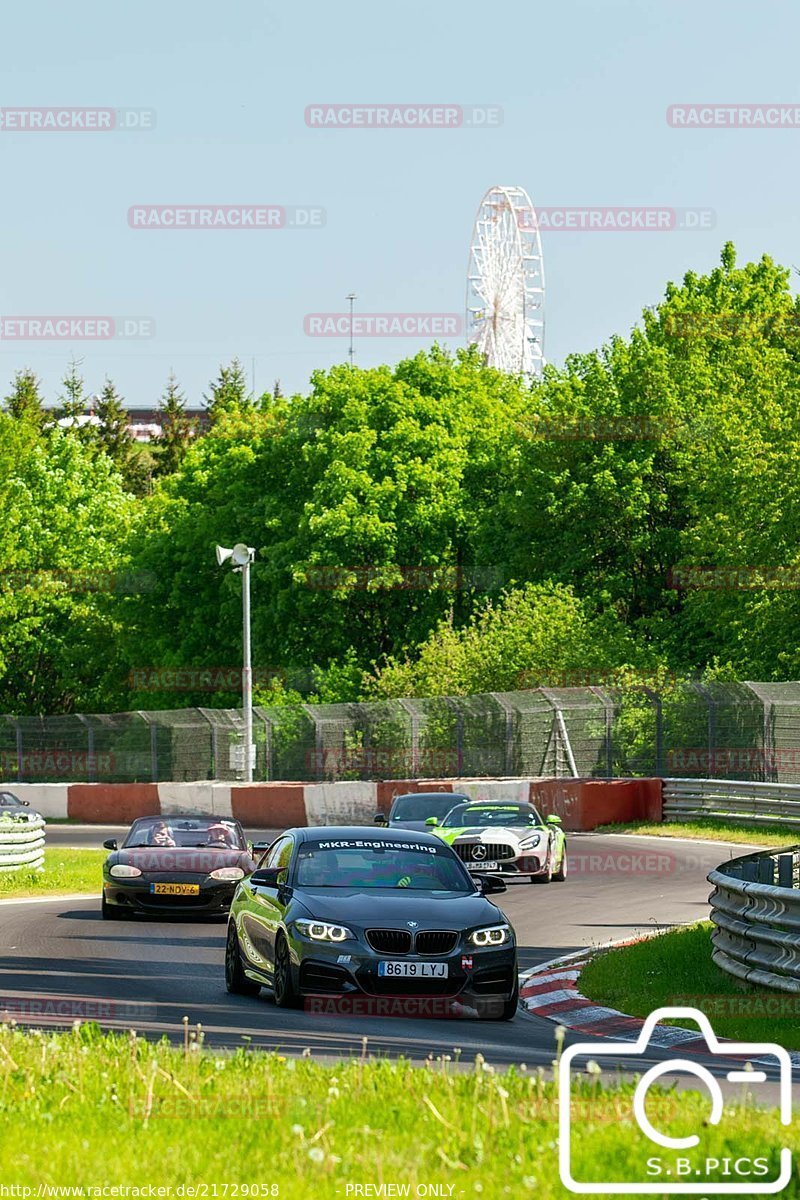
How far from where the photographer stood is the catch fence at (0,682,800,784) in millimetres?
37688

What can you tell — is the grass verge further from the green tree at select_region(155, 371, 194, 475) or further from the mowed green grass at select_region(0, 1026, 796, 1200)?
the green tree at select_region(155, 371, 194, 475)

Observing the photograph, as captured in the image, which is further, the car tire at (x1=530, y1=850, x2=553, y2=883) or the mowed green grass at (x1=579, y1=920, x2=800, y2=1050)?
the car tire at (x1=530, y1=850, x2=553, y2=883)

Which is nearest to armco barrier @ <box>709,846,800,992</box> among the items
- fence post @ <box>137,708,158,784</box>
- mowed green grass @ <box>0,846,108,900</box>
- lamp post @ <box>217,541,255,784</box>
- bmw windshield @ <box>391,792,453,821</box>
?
mowed green grass @ <box>0,846,108,900</box>

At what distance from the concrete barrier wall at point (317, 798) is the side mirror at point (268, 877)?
24.8 metres

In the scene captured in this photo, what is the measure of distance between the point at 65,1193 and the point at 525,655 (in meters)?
47.4

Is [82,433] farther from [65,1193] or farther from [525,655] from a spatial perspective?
[65,1193]

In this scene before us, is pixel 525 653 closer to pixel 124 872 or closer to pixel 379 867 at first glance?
pixel 124 872

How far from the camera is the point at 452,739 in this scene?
147ft

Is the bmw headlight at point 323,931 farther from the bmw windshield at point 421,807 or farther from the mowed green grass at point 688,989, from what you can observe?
the bmw windshield at point 421,807

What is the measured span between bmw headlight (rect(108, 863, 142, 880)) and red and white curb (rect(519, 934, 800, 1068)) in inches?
250

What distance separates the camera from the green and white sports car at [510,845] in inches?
1073

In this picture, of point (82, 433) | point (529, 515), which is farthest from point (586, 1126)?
point (82, 433)

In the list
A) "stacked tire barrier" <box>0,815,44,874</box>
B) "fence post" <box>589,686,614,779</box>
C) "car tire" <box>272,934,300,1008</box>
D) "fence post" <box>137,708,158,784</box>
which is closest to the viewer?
"car tire" <box>272,934,300,1008</box>

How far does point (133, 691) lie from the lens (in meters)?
74.7
